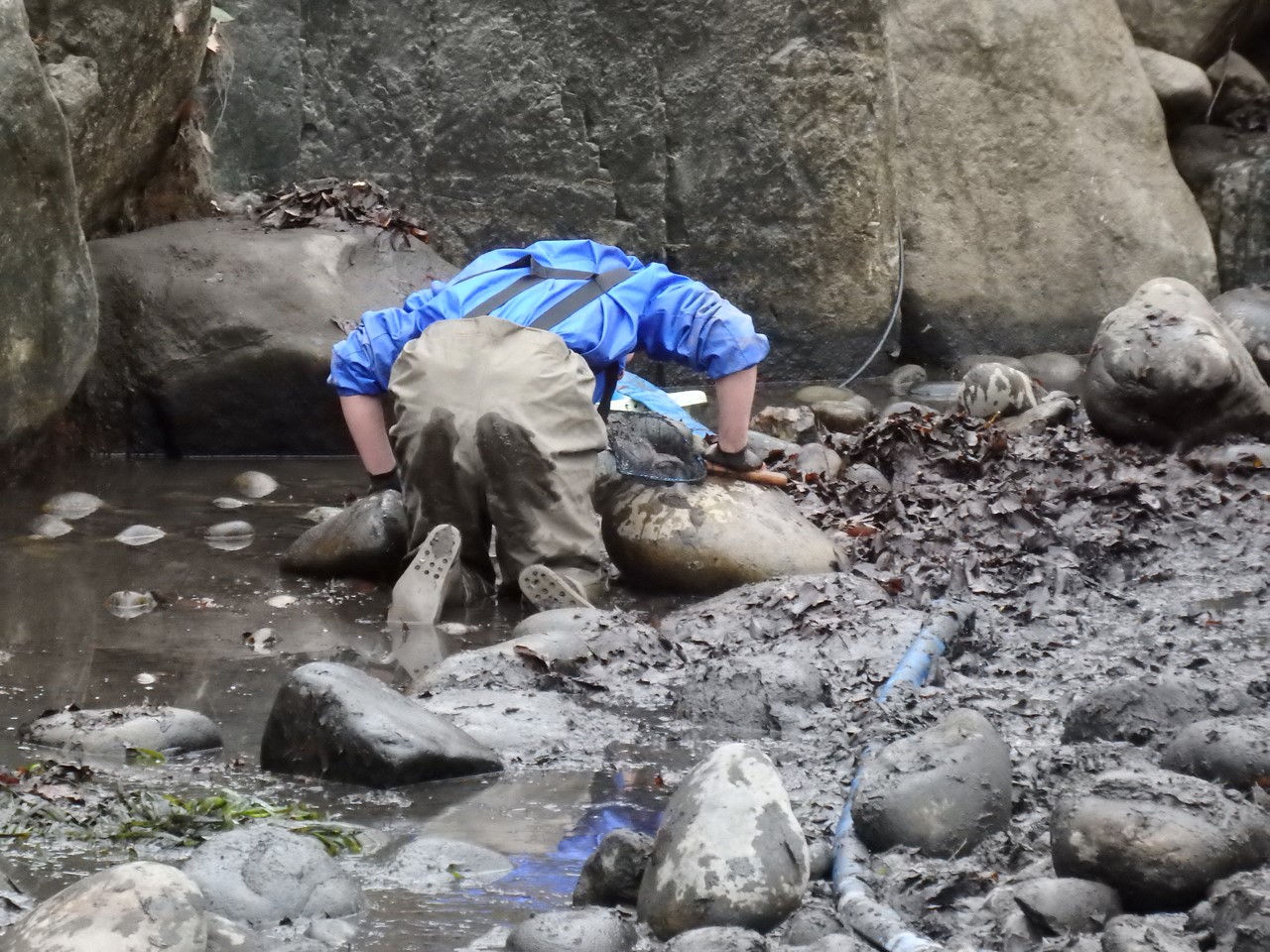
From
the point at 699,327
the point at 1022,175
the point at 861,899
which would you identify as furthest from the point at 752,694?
the point at 1022,175

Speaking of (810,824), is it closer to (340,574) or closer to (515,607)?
(515,607)

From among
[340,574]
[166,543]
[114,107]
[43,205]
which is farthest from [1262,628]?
[114,107]

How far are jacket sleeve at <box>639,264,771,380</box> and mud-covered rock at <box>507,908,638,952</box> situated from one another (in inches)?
126

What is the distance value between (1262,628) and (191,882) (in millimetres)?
3318

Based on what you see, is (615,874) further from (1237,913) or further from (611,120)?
(611,120)

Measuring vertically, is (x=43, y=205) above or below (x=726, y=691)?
above

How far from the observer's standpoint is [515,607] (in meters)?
5.46

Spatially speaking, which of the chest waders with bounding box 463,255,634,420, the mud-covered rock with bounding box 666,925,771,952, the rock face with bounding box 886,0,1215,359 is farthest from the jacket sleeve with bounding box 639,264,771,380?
the rock face with bounding box 886,0,1215,359

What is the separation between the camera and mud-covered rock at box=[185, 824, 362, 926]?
272cm

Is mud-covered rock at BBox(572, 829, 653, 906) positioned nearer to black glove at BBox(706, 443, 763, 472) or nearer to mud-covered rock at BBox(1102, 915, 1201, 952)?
mud-covered rock at BBox(1102, 915, 1201, 952)

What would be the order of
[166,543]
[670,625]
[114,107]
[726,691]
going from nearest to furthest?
[726,691], [670,625], [166,543], [114,107]

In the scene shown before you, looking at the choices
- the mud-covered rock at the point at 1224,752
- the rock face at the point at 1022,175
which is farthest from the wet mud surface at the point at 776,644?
the rock face at the point at 1022,175

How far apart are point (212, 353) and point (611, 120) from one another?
342cm

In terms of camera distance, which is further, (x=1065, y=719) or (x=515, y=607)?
(x=515, y=607)
